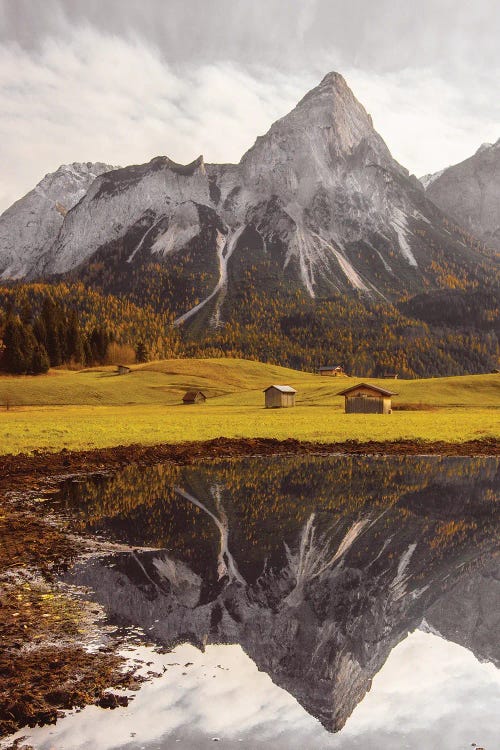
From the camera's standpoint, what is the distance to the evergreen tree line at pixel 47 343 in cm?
A: 14975

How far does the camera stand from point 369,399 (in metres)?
94.9

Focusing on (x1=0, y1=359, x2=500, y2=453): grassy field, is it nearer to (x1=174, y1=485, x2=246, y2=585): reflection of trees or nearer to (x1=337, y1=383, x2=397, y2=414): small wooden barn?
(x1=337, y1=383, x2=397, y2=414): small wooden barn

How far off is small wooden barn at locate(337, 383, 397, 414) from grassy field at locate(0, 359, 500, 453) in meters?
2.41

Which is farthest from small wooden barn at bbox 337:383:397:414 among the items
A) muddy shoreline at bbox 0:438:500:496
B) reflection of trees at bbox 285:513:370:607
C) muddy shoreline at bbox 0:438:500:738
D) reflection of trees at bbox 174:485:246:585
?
reflection of trees at bbox 285:513:370:607

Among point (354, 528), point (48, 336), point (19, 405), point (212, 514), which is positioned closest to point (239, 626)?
point (354, 528)

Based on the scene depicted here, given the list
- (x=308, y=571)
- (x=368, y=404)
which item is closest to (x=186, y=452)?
(x=308, y=571)

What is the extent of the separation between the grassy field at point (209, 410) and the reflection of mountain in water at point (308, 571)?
25.5m

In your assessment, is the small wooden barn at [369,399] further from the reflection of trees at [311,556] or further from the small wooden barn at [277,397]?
the reflection of trees at [311,556]

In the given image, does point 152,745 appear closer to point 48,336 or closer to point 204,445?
point 204,445

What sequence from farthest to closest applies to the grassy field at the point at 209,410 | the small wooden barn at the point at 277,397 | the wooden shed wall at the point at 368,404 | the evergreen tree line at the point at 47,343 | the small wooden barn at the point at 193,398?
1. the evergreen tree line at the point at 47,343
2. the small wooden barn at the point at 193,398
3. the small wooden barn at the point at 277,397
4. the wooden shed wall at the point at 368,404
5. the grassy field at the point at 209,410

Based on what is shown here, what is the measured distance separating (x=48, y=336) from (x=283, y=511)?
159 metres

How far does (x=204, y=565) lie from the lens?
17.6 m

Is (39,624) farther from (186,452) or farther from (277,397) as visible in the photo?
(277,397)

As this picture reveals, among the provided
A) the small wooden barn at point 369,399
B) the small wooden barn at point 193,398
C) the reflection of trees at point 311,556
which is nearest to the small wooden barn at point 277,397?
the small wooden barn at point 193,398
